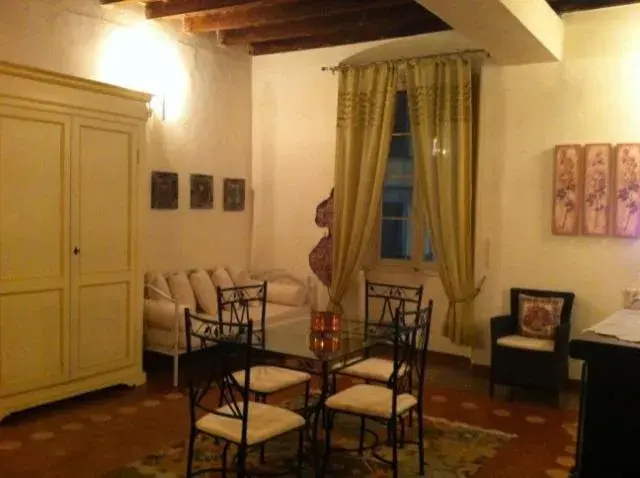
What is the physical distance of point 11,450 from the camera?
150 inches

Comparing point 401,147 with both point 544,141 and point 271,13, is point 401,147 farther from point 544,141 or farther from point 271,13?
point 271,13

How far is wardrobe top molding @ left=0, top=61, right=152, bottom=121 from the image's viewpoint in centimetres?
416

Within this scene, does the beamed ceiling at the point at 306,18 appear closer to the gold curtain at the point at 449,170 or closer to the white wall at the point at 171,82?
the white wall at the point at 171,82

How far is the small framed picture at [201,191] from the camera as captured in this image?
6.21 metres

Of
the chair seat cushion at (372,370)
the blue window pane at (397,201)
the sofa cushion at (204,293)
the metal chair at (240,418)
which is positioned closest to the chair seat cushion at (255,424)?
the metal chair at (240,418)

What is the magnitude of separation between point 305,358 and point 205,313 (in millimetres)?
2539

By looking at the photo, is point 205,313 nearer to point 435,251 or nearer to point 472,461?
point 435,251

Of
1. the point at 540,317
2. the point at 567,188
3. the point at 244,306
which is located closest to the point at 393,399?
the point at 244,306

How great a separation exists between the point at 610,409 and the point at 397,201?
13.5ft

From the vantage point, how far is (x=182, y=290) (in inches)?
226

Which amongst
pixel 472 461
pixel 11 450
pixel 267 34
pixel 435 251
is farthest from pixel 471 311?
pixel 11 450

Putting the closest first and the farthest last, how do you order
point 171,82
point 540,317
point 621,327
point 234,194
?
1. point 621,327
2. point 540,317
3. point 171,82
4. point 234,194

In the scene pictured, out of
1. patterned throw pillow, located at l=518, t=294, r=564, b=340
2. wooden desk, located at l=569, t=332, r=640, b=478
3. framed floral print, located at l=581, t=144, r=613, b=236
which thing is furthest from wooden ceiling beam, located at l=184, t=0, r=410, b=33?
wooden desk, located at l=569, t=332, r=640, b=478

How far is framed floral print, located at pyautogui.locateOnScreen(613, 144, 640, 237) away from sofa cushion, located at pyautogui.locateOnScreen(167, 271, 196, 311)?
11.4 ft
